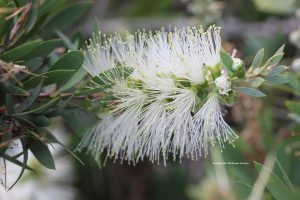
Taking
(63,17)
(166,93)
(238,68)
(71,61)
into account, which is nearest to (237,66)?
(238,68)

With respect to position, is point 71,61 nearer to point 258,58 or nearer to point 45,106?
point 45,106

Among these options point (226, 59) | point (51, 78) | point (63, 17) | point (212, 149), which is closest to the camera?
point (226, 59)

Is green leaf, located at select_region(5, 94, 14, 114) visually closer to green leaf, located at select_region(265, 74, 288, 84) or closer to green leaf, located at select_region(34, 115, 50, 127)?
green leaf, located at select_region(34, 115, 50, 127)

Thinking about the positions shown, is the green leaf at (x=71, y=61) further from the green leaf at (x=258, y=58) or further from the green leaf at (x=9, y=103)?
the green leaf at (x=258, y=58)

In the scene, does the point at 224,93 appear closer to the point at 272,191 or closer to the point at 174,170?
the point at 272,191

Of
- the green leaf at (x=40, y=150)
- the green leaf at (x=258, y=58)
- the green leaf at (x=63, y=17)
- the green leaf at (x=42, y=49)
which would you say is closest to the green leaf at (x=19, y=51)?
the green leaf at (x=42, y=49)

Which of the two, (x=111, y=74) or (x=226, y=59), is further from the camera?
(x=111, y=74)

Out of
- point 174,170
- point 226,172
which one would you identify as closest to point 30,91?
point 226,172
